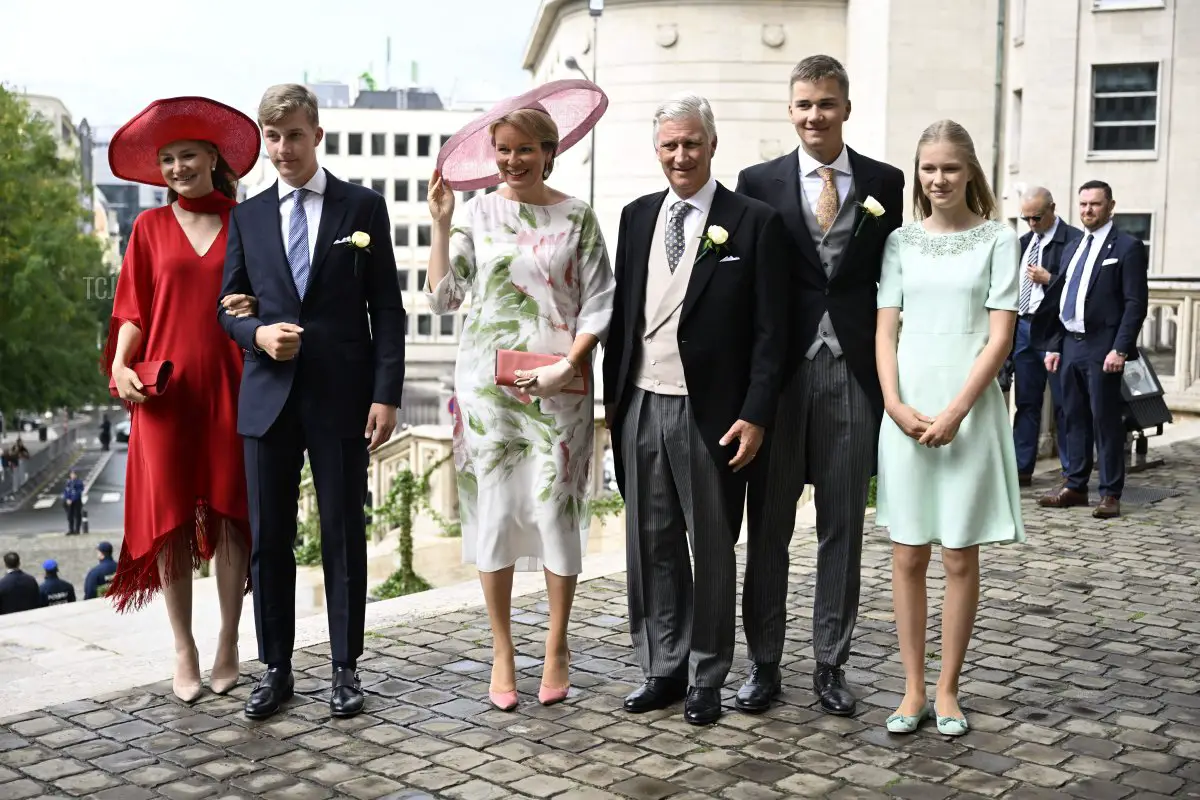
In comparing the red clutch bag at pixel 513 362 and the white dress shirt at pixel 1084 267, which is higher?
the white dress shirt at pixel 1084 267

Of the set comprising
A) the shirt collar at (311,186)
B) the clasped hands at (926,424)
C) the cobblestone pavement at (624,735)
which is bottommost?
the cobblestone pavement at (624,735)

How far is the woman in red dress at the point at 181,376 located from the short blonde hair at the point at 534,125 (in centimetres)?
107

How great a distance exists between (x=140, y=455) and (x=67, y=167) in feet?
124

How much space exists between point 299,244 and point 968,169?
2.52 meters

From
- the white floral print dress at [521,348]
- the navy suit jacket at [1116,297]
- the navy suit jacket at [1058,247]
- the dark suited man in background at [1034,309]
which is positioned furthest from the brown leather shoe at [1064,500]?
the white floral print dress at [521,348]

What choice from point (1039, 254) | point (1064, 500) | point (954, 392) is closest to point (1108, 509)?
point (1064, 500)

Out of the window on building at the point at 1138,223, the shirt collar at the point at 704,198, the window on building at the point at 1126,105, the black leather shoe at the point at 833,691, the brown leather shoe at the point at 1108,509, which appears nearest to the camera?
the shirt collar at the point at 704,198

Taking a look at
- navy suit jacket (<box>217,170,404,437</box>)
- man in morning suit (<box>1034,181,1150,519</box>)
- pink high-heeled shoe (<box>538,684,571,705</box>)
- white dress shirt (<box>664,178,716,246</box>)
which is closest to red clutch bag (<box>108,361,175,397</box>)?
navy suit jacket (<box>217,170,404,437</box>)

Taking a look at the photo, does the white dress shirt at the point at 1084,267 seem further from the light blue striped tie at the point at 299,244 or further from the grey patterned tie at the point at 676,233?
the light blue striped tie at the point at 299,244

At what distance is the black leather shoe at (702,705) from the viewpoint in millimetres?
5609

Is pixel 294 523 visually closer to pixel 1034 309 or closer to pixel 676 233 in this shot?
pixel 676 233

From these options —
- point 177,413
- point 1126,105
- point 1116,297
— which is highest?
point 1126,105

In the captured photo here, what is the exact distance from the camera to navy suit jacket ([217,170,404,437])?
5727mm

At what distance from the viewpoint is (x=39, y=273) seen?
37625 millimetres
